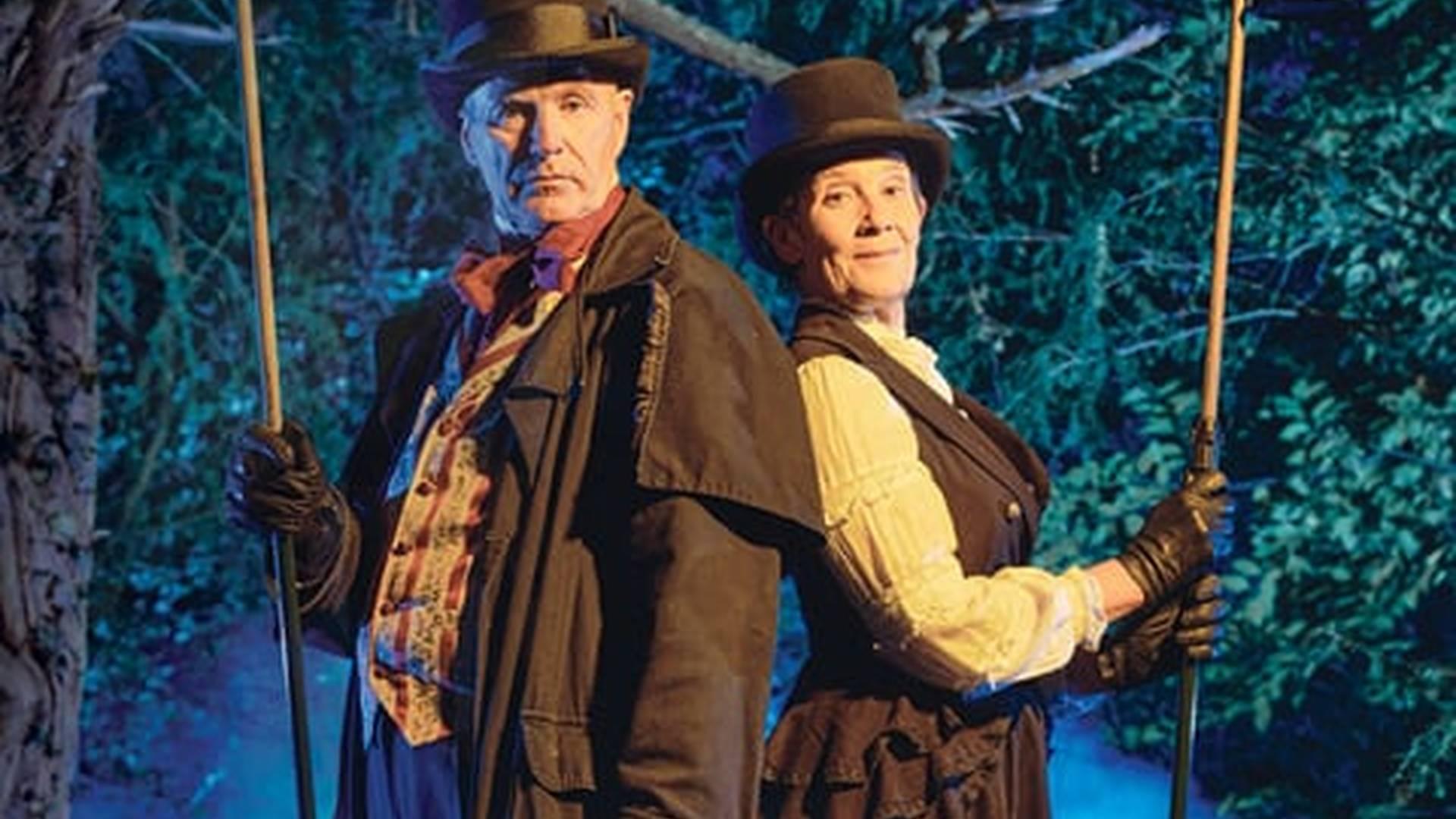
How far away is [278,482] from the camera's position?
238 centimetres

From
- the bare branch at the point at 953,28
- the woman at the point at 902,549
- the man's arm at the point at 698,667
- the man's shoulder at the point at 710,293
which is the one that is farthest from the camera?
the bare branch at the point at 953,28

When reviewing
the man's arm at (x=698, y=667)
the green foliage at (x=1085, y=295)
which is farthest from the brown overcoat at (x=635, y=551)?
the green foliage at (x=1085, y=295)

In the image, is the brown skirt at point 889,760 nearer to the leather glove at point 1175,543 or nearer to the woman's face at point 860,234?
the leather glove at point 1175,543

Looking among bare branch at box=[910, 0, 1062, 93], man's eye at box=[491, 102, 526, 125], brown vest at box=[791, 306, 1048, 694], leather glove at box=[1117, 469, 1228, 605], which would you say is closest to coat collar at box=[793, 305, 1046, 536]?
brown vest at box=[791, 306, 1048, 694]

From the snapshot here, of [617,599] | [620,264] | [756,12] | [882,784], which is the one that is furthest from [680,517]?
[756,12]

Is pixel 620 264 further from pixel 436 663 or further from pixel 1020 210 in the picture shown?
pixel 1020 210

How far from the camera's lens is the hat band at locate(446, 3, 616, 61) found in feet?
7.90

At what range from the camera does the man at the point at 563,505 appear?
2.25m

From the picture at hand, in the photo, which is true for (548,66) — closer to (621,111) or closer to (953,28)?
(621,111)

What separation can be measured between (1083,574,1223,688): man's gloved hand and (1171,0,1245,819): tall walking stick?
0.03 m

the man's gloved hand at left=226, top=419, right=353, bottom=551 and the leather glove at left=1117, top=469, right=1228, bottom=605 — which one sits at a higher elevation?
the man's gloved hand at left=226, top=419, right=353, bottom=551

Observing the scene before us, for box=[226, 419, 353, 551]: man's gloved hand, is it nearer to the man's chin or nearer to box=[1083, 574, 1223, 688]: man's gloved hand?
the man's chin

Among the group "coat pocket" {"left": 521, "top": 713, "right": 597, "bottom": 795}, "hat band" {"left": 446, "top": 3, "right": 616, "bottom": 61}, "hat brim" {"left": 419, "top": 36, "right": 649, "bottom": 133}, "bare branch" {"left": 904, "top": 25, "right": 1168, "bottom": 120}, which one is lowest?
"coat pocket" {"left": 521, "top": 713, "right": 597, "bottom": 795}

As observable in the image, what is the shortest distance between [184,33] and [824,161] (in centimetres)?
→ 248
